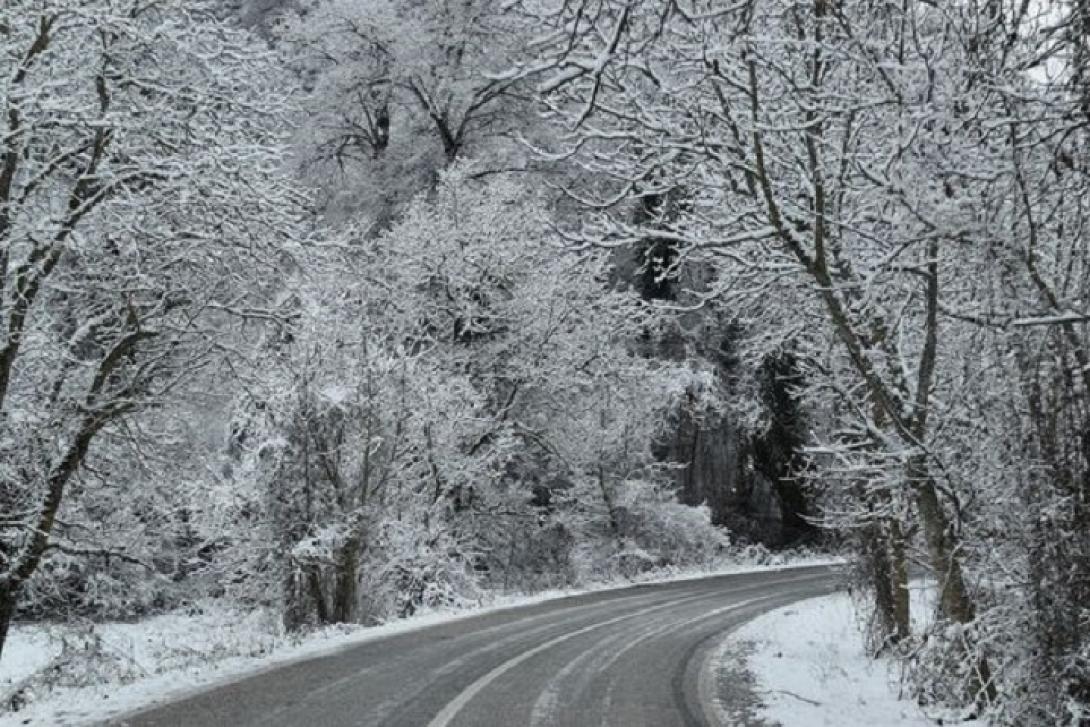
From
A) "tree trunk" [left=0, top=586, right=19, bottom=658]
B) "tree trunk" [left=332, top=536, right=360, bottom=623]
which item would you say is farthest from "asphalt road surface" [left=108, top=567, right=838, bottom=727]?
"tree trunk" [left=0, top=586, right=19, bottom=658]

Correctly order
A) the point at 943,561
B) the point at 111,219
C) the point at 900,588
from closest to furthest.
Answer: the point at 943,561, the point at 111,219, the point at 900,588

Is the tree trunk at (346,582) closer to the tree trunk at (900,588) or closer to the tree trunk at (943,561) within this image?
the tree trunk at (900,588)

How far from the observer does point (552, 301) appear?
22016mm

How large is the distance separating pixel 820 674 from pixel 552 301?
46.3ft

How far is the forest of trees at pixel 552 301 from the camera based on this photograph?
4785 millimetres

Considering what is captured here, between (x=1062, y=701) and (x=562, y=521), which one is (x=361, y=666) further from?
(x=562, y=521)

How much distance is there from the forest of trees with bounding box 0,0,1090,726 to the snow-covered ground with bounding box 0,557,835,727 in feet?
2.07

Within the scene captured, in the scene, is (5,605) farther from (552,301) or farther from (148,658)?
(552,301)

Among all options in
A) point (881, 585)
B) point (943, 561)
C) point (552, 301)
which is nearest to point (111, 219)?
point (943, 561)

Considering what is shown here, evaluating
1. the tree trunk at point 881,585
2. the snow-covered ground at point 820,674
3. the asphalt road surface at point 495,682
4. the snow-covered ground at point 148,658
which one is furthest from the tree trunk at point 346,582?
the tree trunk at point 881,585

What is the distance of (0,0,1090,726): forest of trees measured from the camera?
15.7 feet

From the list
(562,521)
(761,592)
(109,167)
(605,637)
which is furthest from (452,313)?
(109,167)

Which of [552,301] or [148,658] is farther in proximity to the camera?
[552,301]

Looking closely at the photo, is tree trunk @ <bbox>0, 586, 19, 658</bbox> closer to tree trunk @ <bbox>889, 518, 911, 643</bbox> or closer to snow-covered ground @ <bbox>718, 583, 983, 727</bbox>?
snow-covered ground @ <bbox>718, 583, 983, 727</bbox>
